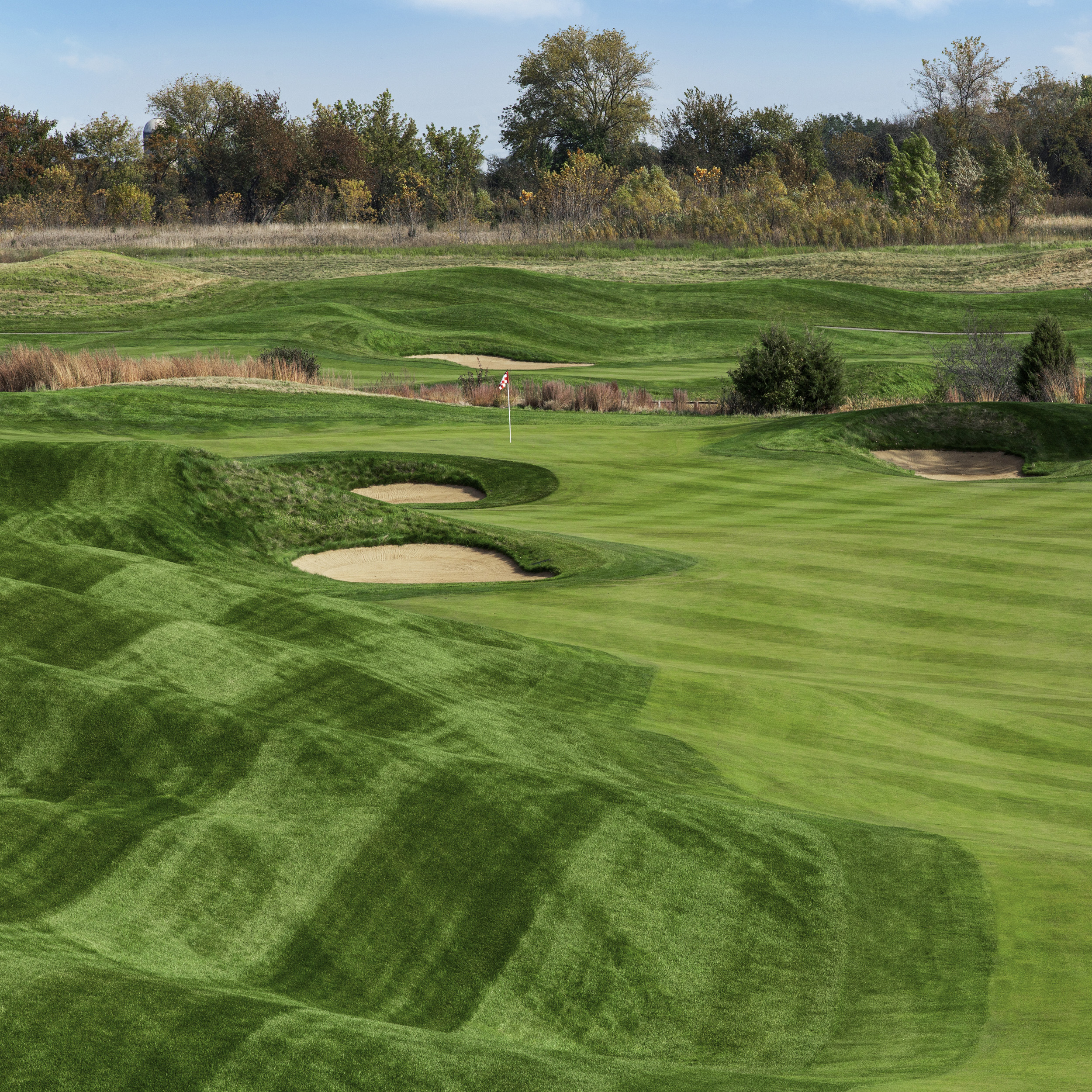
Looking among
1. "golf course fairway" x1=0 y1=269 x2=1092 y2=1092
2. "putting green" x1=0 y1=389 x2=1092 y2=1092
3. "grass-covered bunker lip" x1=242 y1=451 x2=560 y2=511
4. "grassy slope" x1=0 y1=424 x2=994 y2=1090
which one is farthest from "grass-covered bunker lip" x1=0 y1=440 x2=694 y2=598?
"grassy slope" x1=0 y1=424 x2=994 y2=1090

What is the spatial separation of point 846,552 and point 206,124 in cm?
8516

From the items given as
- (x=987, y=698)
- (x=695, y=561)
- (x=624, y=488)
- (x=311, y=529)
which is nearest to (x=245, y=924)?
(x=987, y=698)

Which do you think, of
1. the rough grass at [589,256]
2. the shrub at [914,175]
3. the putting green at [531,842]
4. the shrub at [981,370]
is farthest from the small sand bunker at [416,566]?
the shrub at [914,175]

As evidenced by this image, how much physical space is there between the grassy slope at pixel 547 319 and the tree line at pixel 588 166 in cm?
1143

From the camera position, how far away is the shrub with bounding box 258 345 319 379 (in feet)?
122

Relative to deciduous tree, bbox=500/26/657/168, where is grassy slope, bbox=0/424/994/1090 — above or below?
below

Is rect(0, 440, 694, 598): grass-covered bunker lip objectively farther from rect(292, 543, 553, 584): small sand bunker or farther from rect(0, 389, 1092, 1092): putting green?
rect(0, 389, 1092, 1092): putting green

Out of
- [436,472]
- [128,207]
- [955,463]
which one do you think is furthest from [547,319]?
[128,207]

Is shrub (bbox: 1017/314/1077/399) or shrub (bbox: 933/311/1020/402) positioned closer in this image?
shrub (bbox: 1017/314/1077/399)

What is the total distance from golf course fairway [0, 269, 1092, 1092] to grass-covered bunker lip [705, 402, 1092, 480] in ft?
36.4

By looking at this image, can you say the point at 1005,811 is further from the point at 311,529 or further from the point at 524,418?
the point at 524,418

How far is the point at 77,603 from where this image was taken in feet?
26.8

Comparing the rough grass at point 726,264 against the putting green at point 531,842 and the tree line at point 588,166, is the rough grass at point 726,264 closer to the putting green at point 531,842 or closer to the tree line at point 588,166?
the tree line at point 588,166

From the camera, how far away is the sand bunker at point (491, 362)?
44969mm
